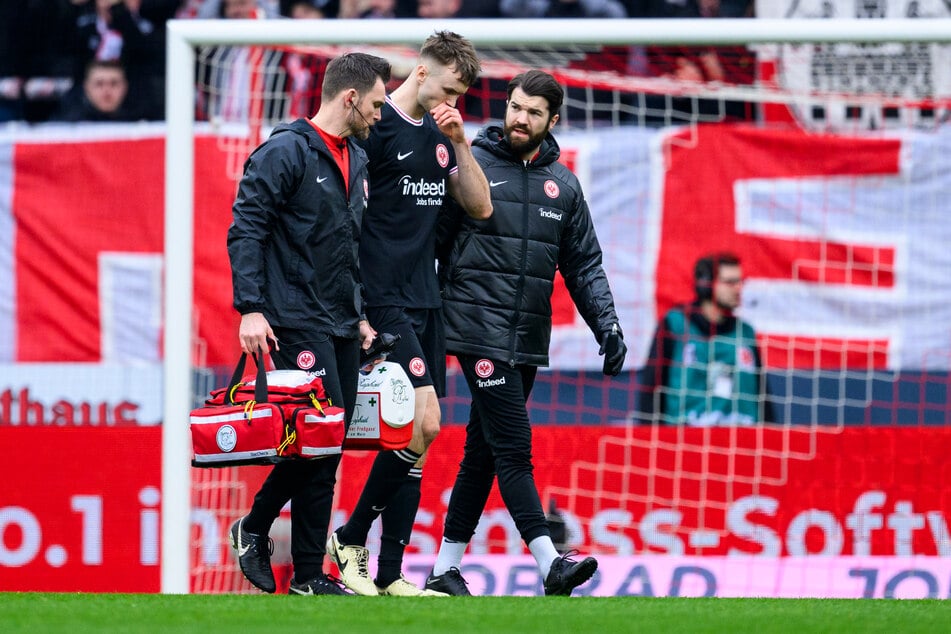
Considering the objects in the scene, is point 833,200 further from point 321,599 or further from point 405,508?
point 321,599

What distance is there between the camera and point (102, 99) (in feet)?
32.3

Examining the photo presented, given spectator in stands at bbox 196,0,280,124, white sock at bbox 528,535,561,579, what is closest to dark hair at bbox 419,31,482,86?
white sock at bbox 528,535,561,579

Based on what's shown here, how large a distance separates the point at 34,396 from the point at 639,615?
190 inches

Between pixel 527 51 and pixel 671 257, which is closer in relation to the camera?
pixel 527 51

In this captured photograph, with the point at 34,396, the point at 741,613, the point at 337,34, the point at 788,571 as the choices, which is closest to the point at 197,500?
the point at 34,396

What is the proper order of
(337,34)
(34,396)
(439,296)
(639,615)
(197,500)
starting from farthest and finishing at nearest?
(34,396)
(197,500)
(337,34)
(439,296)
(639,615)

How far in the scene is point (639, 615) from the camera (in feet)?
14.6

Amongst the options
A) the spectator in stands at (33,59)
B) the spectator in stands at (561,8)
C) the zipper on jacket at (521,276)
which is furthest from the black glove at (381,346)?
the spectator in stands at (33,59)

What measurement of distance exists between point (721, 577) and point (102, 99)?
196 inches

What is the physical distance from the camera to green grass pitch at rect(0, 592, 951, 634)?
4.14 meters

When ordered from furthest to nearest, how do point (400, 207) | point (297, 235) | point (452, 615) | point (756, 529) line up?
point (756, 529) < point (400, 207) < point (297, 235) < point (452, 615)

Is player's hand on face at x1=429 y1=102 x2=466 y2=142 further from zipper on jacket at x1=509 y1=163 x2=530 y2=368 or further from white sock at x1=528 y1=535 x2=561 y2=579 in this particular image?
white sock at x1=528 y1=535 x2=561 y2=579

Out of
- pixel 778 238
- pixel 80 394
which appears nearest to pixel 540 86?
pixel 778 238

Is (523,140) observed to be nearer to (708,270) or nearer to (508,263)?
(508,263)
